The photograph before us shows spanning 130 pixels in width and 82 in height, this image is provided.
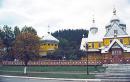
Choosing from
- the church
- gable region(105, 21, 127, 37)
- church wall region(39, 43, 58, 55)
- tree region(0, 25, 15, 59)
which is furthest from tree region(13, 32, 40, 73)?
tree region(0, 25, 15, 59)

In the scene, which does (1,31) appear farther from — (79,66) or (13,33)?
(79,66)

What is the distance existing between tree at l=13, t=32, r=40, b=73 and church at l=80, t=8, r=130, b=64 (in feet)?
38.9

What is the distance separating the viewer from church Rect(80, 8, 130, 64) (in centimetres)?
5959

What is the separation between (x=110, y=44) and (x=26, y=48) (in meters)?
21.2

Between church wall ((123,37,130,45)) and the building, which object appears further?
the building

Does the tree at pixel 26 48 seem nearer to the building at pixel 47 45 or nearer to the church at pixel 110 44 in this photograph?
the church at pixel 110 44

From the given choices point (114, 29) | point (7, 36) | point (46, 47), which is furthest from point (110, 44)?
point (7, 36)

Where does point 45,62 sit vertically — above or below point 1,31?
below

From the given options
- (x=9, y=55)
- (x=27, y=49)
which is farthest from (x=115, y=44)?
(x=9, y=55)

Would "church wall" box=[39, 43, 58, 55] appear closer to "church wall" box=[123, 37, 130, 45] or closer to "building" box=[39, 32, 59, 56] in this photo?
"building" box=[39, 32, 59, 56]

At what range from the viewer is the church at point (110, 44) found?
59.6 metres

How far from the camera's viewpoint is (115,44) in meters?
60.7

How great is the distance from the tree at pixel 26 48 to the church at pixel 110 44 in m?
11.8

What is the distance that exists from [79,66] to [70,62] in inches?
101
